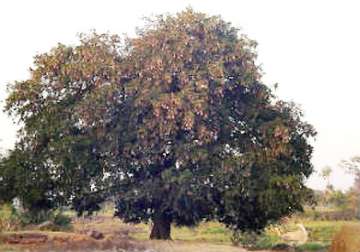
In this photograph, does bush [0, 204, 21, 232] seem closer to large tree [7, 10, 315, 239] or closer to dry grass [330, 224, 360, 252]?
large tree [7, 10, 315, 239]

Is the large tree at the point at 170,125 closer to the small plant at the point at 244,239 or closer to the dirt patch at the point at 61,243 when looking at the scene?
the dirt patch at the point at 61,243

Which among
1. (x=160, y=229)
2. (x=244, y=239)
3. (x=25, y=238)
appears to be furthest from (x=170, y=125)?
(x=244, y=239)

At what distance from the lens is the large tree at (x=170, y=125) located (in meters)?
24.3

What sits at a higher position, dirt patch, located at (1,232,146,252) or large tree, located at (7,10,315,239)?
large tree, located at (7,10,315,239)

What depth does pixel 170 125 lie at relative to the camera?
23750 mm

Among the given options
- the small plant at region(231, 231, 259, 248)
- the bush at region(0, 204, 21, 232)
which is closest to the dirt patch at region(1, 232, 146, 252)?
the bush at region(0, 204, 21, 232)

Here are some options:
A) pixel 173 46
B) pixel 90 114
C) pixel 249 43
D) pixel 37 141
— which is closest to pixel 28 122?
pixel 37 141

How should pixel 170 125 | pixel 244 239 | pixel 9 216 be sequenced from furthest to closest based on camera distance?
pixel 244 239 → pixel 9 216 → pixel 170 125

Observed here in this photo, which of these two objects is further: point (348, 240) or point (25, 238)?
point (25, 238)

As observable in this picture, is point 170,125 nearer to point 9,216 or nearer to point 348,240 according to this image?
point 348,240

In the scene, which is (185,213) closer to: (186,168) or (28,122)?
(186,168)

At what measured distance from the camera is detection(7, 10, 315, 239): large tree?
24.3 m

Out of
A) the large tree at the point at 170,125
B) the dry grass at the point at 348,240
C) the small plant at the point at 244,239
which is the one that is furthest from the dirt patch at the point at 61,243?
the small plant at the point at 244,239

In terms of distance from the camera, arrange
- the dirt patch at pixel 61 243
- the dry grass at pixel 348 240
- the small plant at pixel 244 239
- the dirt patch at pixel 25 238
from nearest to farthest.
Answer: the dry grass at pixel 348 240 → the dirt patch at pixel 61 243 → the dirt patch at pixel 25 238 → the small plant at pixel 244 239
